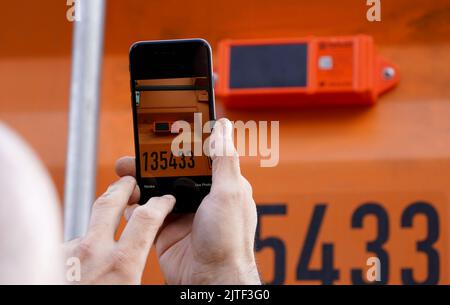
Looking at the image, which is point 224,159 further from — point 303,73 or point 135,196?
point 303,73

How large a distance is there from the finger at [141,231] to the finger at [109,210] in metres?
0.02

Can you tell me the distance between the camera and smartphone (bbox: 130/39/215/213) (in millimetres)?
1327

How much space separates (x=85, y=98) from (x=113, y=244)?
3.54 feet

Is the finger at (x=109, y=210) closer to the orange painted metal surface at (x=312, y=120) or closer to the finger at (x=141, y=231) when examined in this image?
the finger at (x=141, y=231)

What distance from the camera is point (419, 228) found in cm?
200

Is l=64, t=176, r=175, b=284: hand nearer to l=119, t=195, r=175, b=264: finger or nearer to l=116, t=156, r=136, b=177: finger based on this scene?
l=119, t=195, r=175, b=264: finger

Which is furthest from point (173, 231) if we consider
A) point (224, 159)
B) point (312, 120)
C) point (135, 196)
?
point (312, 120)

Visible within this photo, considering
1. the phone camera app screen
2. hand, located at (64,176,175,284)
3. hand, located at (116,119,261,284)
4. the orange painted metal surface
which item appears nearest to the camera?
hand, located at (64,176,175,284)

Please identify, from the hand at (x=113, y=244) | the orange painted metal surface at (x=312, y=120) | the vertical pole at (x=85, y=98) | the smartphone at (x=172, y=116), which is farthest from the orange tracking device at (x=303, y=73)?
the hand at (x=113, y=244)

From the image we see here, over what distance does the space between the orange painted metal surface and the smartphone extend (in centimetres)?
74

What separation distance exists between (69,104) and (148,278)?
1.42 ft

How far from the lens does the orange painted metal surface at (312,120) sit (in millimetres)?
2021

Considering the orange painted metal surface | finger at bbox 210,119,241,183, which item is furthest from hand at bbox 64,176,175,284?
the orange painted metal surface
